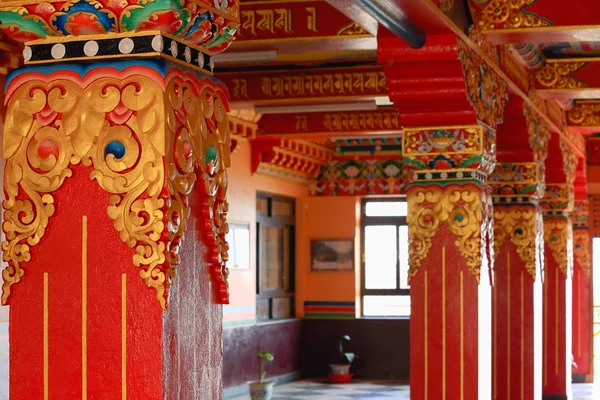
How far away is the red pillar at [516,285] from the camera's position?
8.98 m

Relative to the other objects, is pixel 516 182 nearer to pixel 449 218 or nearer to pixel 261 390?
pixel 449 218

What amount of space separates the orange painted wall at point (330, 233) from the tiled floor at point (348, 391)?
1268mm

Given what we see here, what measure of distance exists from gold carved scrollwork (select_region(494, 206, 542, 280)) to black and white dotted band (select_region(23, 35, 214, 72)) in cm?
648

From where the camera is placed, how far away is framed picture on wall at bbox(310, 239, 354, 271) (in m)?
14.5

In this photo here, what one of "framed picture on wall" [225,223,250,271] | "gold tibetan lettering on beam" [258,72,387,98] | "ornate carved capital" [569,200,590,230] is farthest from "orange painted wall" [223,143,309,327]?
"ornate carved capital" [569,200,590,230]

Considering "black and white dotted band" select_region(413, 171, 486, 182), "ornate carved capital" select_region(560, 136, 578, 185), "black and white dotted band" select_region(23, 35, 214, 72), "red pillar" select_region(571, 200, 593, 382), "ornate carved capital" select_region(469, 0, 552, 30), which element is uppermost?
"ornate carved capital" select_region(469, 0, 552, 30)

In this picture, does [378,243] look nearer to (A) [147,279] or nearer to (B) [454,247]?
(B) [454,247]

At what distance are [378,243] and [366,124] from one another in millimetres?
3320

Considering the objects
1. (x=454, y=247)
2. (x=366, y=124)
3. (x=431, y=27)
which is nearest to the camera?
(x=431, y=27)

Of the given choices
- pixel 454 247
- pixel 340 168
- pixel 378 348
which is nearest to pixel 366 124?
pixel 340 168

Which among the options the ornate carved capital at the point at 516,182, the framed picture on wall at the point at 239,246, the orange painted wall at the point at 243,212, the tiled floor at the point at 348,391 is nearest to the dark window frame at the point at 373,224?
the tiled floor at the point at 348,391

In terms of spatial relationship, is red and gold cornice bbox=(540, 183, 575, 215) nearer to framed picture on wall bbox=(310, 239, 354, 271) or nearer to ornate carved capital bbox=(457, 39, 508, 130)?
framed picture on wall bbox=(310, 239, 354, 271)

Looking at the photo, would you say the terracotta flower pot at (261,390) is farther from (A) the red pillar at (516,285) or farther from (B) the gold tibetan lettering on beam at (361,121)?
(A) the red pillar at (516,285)

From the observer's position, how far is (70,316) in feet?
9.34
